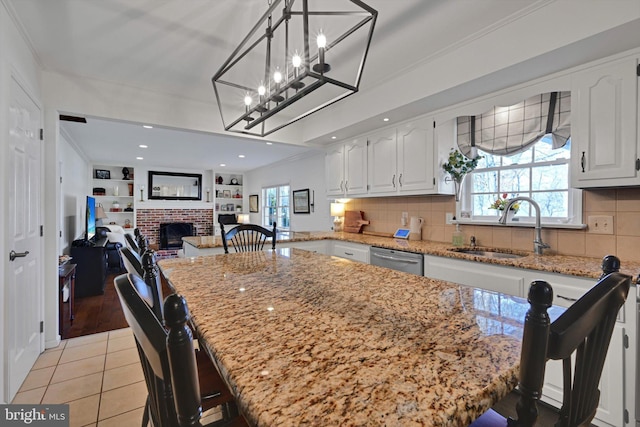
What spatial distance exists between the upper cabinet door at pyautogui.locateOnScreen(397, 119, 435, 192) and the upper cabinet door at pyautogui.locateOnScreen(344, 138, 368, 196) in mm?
546

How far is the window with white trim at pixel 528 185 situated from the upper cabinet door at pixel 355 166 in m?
1.20

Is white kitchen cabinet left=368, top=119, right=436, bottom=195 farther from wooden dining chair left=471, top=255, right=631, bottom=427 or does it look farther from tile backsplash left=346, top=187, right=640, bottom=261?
wooden dining chair left=471, top=255, right=631, bottom=427

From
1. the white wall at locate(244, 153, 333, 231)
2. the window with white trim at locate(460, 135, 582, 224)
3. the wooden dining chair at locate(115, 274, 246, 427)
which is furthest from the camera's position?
the white wall at locate(244, 153, 333, 231)

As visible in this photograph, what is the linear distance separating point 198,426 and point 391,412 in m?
0.30

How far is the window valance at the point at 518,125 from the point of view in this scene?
2152mm

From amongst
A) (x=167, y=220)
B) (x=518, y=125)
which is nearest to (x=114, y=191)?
(x=167, y=220)

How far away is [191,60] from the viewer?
97.4 inches

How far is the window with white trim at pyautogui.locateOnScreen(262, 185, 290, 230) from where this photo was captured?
6930 mm

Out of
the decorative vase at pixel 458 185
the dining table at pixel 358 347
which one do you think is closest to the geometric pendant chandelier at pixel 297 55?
the dining table at pixel 358 347

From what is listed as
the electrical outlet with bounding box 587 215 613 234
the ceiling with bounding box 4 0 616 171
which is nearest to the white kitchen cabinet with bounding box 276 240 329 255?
the ceiling with bounding box 4 0 616 171

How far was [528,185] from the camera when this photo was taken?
2510 mm

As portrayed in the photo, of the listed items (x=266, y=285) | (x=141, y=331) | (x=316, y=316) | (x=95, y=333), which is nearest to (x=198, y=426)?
(x=141, y=331)

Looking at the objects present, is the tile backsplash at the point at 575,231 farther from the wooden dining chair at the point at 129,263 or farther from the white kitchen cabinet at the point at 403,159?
the wooden dining chair at the point at 129,263

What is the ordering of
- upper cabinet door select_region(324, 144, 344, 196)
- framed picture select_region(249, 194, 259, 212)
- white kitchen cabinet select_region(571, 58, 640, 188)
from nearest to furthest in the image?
white kitchen cabinet select_region(571, 58, 640, 188)
upper cabinet door select_region(324, 144, 344, 196)
framed picture select_region(249, 194, 259, 212)
